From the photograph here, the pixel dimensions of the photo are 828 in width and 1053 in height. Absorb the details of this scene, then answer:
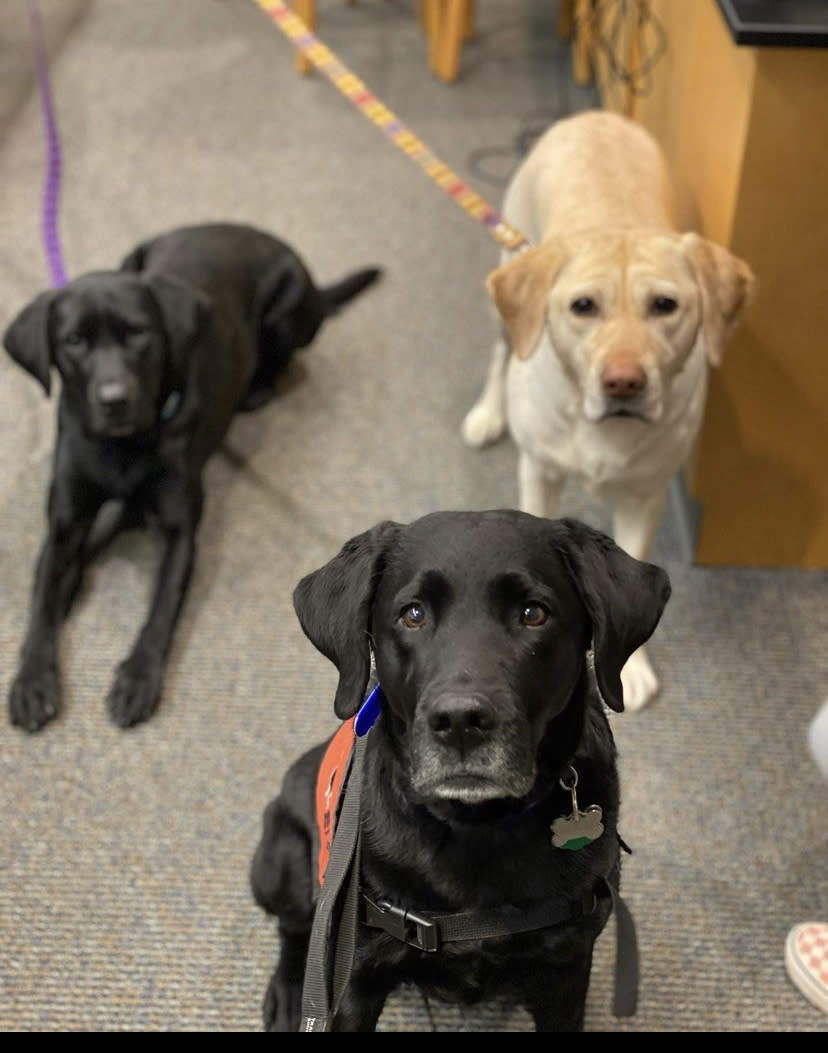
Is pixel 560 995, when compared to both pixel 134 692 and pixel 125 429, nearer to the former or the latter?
pixel 134 692

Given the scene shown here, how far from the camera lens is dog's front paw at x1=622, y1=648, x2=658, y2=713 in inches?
77.9

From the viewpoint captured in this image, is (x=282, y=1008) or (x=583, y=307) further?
(x=583, y=307)

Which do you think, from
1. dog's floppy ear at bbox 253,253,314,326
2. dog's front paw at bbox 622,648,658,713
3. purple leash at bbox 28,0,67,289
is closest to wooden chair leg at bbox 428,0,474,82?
purple leash at bbox 28,0,67,289

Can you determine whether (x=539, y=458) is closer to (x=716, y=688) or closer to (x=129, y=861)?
(x=716, y=688)

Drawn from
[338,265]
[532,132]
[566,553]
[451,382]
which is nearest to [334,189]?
[338,265]

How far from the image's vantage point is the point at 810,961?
1.58 m

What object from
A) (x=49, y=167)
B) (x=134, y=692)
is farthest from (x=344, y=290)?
(x=134, y=692)

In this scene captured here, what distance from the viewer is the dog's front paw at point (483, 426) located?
2.57m

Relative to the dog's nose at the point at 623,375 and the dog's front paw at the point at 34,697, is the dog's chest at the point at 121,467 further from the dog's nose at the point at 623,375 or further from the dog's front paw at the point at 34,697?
the dog's nose at the point at 623,375

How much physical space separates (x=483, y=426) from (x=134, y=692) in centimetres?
105

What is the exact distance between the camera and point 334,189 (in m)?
3.51

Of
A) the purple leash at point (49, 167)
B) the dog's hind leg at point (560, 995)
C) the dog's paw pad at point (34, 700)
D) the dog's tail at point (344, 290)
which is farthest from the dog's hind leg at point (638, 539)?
the purple leash at point (49, 167)

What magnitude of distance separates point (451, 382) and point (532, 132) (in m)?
1.40

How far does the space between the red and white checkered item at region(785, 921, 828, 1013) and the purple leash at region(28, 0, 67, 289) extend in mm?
2187
